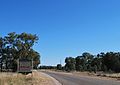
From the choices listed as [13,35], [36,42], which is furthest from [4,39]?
[36,42]

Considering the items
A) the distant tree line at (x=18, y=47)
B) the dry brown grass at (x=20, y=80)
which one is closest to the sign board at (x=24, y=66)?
the dry brown grass at (x=20, y=80)

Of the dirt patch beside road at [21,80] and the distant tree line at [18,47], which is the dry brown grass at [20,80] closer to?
the dirt patch beside road at [21,80]

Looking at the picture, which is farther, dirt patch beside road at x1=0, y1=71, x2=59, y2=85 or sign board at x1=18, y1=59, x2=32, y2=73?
sign board at x1=18, y1=59, x2=32, y2=73

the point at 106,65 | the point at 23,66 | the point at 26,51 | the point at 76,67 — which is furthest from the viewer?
the point at 76,67

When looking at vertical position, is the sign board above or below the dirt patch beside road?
above

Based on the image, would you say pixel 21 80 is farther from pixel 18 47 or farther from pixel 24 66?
pixel 18 47

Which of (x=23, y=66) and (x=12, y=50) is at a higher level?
(x=12, y=50)

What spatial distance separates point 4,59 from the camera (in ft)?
373

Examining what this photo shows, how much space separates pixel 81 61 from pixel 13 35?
95868 millimetres

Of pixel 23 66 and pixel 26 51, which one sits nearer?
pixel 23 66

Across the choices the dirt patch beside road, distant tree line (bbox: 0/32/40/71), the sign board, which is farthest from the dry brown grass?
distant tree line (bbox: 0/32/40/71)

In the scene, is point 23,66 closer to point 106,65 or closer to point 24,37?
point 24,37

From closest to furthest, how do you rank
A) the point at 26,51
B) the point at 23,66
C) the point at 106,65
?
the point at 23,66 → the point at 26,51 → the point at 106,65

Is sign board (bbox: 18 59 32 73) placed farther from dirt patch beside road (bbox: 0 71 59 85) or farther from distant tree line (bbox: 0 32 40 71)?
distant tree line (bbox: 0 32 40 71)
